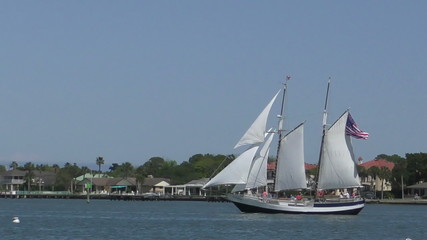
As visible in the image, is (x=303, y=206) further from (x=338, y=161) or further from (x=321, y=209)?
(x=338, y=161)

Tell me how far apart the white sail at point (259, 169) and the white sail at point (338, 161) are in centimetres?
582

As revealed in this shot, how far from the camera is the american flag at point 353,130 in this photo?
105312 millimetres

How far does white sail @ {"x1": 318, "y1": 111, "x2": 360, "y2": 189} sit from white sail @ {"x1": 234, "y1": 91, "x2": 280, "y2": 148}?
7.53 meters

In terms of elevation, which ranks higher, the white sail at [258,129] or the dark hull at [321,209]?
the white sail at [258,129]

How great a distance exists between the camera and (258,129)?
349 ft

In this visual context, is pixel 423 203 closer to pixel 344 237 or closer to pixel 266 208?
pixel 266 208

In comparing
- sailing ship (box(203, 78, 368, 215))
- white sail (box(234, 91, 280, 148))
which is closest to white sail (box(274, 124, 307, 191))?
sailing ship (box(203, 78, 368, 215))

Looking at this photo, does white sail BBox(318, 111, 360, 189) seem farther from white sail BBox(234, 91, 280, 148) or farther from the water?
white sail BBox(234, 91, 280, 148)

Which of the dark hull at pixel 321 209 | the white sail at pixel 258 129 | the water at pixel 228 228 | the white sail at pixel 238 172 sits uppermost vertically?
the white sail at pixel 258 129

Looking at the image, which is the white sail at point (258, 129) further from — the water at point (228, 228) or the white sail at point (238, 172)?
the water at point (228, 228)

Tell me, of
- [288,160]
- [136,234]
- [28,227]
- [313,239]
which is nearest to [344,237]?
[313,239]

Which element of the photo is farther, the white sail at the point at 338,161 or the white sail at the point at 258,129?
the white sail at the point at 338,161

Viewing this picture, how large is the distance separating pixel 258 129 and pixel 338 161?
364 inches

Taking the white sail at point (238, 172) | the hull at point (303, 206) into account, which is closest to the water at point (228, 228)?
the hull at point (303, 206)
